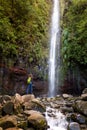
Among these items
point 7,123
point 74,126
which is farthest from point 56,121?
point 7,123

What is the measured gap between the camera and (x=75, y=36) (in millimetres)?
18078

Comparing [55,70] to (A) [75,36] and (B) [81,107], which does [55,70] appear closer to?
(A) [75,36]

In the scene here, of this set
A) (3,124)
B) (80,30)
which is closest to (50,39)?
(80,30)

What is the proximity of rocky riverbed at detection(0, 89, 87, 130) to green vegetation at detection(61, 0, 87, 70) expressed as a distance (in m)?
4.67

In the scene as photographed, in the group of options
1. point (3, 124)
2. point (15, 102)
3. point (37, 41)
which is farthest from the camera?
point (37, 41)

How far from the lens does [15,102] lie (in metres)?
11.3

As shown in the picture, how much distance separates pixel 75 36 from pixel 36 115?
861 cm

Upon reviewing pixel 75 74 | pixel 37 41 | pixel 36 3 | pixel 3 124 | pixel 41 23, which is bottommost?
pixel 3 124

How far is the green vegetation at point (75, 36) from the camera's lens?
1750 centimetres

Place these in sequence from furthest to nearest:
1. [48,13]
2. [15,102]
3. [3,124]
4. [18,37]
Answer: [48,13] → [18,37] → [15,102] → [3,124]

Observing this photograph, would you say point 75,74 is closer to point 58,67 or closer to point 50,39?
point 58,67

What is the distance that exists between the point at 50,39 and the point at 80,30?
8.42 ft

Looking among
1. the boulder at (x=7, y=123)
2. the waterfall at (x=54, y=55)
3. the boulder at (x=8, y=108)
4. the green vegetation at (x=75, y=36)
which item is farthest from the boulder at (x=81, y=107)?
the green vegetation at (x=75, y=36)

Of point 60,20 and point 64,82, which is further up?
point 60,20
